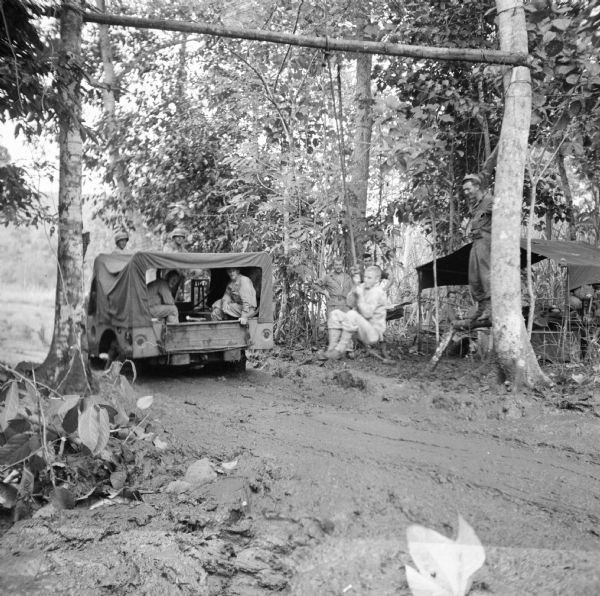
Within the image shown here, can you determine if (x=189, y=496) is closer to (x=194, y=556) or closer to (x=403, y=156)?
(x=194, y=556)

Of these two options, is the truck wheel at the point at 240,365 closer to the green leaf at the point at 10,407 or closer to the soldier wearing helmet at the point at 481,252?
the soldier wearing helmet at the point at 481,252

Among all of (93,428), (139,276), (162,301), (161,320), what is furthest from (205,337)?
(93,428)

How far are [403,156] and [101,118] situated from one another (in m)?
9.08

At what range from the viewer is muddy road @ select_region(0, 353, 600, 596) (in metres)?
3.39

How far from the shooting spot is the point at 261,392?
8266mm

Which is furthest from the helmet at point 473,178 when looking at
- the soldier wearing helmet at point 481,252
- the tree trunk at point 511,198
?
the tree trunk at point 511,198

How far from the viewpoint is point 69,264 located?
22.8 feet

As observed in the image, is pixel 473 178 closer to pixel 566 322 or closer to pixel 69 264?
pixel 566 322

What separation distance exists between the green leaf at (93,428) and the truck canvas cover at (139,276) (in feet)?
13.7

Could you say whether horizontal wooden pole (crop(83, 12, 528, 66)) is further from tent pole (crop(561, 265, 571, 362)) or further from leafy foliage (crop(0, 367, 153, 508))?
leafy foliage (crop(0, 367, 153, 508))

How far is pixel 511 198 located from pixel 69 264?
210 inches

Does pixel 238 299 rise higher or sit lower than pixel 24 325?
higher

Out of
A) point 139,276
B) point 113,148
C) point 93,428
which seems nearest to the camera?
point 93,428

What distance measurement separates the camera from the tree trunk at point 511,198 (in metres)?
7.62
